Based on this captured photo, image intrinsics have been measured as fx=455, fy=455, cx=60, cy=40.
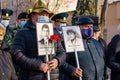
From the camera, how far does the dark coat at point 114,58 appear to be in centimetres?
763

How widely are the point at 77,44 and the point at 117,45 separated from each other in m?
0.84

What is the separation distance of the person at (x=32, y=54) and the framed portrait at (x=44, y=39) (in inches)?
3.0

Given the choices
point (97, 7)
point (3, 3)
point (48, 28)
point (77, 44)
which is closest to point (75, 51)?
point (77, 44)

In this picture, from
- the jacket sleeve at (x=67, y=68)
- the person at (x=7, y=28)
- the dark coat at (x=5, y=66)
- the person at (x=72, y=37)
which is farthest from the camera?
the person at (x=7, y=28)

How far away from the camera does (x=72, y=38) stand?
726 cm

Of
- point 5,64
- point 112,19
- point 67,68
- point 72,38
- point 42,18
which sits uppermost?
point 42,18

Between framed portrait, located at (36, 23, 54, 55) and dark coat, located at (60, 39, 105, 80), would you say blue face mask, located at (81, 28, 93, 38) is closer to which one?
dark coat, located at (60, 39, 105, 80)

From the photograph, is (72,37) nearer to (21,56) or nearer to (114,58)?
(114,58)

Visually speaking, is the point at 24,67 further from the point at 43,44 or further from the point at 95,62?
the point at 95,62

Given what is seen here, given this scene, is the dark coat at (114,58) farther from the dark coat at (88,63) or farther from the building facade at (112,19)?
the building facade at (112,19)

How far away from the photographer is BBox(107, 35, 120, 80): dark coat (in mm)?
7633

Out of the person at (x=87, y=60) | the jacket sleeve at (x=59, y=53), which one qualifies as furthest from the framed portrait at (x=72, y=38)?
the jacket sleeve at (x=59, y=53)

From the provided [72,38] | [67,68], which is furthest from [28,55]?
[72,38]

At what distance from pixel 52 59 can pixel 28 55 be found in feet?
1.12
